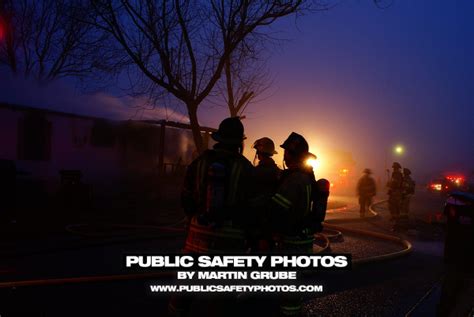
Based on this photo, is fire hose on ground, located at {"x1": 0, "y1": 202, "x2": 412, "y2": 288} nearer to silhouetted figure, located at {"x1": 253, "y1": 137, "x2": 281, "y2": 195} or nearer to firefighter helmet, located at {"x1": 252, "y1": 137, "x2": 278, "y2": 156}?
silhouetted figure, located at {"x1": 253, "y1": 137, "x2": 281, "y2": 195}

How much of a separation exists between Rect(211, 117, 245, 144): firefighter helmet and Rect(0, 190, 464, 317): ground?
129cm

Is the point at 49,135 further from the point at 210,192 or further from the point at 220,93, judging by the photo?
the point at 210,192

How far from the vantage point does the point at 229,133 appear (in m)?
3.66

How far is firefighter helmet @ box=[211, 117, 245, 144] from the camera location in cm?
364

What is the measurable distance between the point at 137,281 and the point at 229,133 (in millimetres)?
3087

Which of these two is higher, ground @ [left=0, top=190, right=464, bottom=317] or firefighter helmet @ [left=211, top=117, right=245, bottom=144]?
firefighter helmet @ [left=211, top=117, right=245, bottom=144]

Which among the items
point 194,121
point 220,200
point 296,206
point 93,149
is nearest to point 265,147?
point 296,206

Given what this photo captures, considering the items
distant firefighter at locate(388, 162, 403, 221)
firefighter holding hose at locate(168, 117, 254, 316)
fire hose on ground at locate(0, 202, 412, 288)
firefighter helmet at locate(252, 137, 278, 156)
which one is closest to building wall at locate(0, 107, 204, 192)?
fire hose on ground at locate(0, 202, 412, 288)

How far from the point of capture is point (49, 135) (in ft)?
52.5

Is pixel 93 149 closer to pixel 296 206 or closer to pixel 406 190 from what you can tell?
pixel 406 190

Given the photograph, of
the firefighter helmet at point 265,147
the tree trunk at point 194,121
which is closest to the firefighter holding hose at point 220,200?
the firefighter helmet at point 265,147

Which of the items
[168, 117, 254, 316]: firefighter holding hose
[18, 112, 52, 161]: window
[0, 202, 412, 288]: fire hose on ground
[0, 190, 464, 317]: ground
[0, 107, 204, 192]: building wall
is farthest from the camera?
[18, 112, 52, 161]: window

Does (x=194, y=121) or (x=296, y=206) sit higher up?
(x=194, y=121)

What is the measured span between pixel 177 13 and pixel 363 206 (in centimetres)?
875
